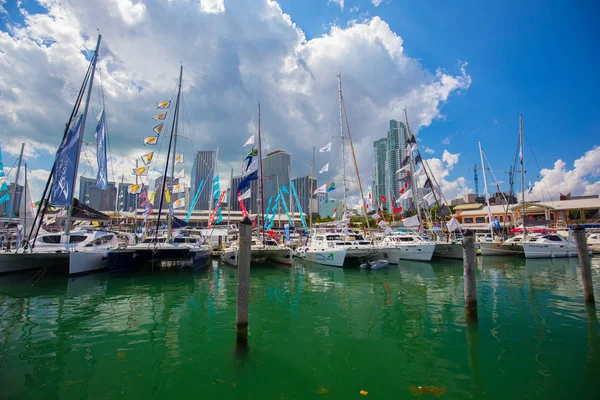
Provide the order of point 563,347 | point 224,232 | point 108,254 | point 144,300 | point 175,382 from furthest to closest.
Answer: point 224,232 → point 108,254 → point 144,300 → point 563,347 → point 175,382

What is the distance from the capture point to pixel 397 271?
25.2 m

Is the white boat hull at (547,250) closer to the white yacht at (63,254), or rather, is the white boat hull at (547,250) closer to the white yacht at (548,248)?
the white yacht at (548,248)

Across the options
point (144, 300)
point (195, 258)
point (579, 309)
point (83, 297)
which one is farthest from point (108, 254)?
point (579, 309)

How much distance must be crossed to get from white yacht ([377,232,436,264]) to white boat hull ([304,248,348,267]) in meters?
3.96

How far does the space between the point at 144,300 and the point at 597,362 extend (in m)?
17.6

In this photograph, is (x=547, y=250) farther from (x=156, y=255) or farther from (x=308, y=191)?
(x=308, y=191)

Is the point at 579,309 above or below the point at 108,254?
below

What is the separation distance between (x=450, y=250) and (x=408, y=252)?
5.08 meters

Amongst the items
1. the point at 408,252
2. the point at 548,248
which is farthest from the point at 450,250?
the point at 548,248

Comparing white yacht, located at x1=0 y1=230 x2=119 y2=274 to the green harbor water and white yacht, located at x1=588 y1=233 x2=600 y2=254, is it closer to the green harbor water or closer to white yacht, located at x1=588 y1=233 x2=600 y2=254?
the green harbor water

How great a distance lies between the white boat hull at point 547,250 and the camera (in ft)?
111

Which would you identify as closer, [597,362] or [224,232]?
[597,362]

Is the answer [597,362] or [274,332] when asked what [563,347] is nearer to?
[597,362]

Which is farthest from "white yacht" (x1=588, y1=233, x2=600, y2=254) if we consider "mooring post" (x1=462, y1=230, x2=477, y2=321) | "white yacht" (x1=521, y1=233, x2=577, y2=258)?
"mooring post" (x1=462, y1=230, x2=477, y2=321)
